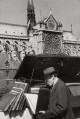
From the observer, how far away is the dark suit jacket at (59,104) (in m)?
3.62

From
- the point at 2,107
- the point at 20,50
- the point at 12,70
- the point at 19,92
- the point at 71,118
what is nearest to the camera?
the point at 71,118

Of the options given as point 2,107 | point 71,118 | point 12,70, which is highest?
point 71,118

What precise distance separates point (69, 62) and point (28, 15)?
81626 millimetres

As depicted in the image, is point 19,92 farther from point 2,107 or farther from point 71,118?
point 71,118

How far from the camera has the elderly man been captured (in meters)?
3.62

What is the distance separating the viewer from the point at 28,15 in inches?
3415

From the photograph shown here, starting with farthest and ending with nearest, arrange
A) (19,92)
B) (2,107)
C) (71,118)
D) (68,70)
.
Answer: (68,70) → (19,92) → (2,107) → (71,118)

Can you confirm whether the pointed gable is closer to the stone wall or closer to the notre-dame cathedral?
the notre-dame cathedral

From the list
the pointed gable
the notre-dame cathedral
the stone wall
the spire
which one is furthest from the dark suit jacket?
the spire

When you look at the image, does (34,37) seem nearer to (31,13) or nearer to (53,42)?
(53,42)

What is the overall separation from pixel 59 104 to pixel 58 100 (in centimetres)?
5

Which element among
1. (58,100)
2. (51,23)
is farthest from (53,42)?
(58,100)

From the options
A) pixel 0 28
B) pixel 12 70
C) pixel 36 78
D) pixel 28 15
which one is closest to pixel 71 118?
pixel 36 78

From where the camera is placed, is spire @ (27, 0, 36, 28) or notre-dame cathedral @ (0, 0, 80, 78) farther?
spire @ (27, 0, 36, 28)
